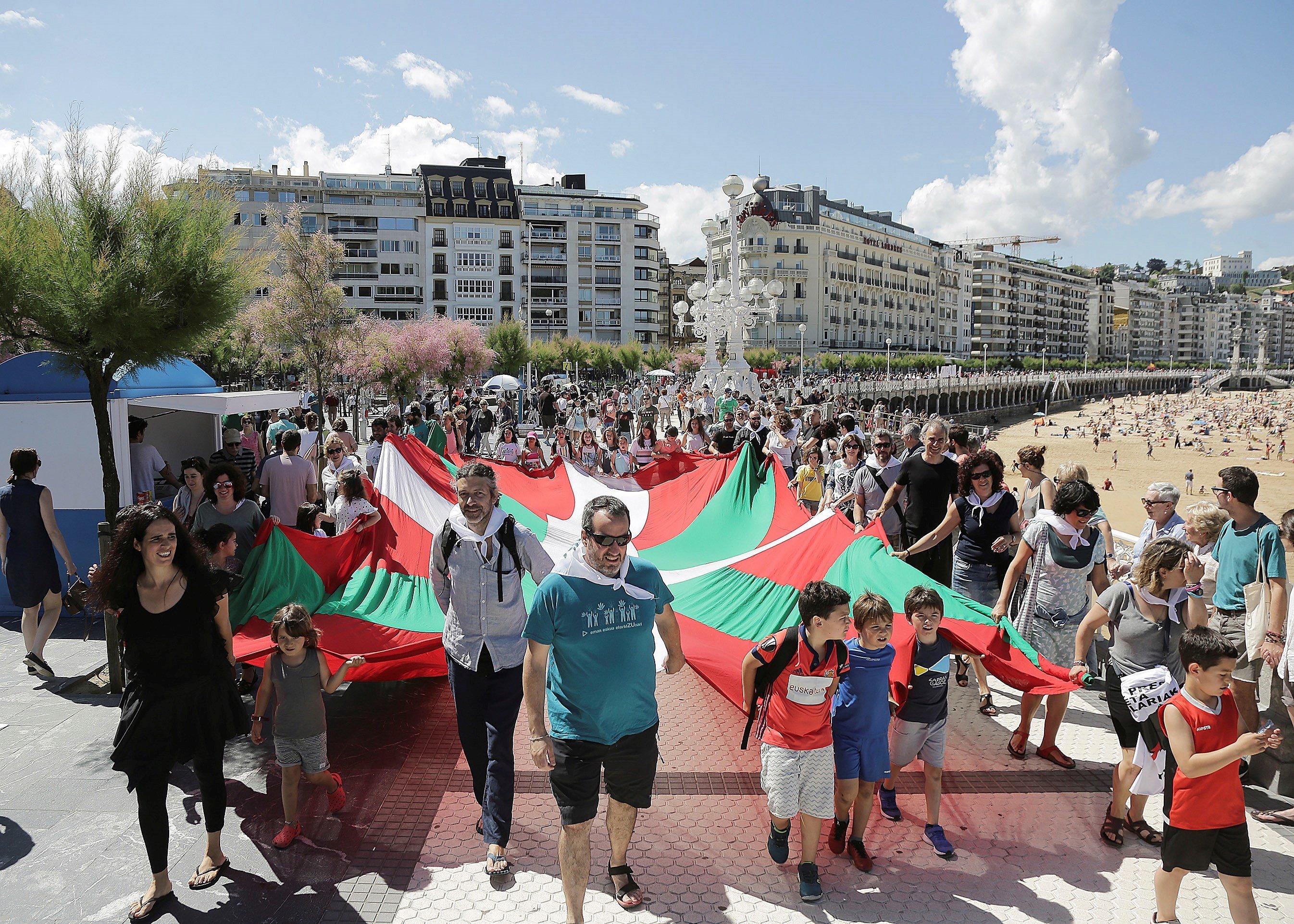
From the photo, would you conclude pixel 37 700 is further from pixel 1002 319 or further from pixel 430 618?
pixel 1002 319

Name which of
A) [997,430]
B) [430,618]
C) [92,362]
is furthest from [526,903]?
[997,430]

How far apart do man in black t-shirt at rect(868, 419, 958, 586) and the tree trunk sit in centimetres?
Answer: 635

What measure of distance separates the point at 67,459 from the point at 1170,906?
30.9ft

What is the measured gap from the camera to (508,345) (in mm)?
47688

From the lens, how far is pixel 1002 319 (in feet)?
445

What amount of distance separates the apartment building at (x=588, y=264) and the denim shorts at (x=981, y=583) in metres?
73.7

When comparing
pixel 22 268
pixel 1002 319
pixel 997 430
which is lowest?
pixel 997 430

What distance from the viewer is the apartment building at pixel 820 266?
92.4 m

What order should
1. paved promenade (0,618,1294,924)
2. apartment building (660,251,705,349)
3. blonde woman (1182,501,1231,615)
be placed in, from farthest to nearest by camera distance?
apartment building (660,251,705,349)
blonde woman (1182,501,1231,615)
paved promenade (0,618,1294,924)

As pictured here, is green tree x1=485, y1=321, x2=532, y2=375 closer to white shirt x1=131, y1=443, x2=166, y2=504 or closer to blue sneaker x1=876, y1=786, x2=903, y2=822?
white shirt x1=131, y1=443, x2=166, y2=504

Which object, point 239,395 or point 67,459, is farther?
point 239,395

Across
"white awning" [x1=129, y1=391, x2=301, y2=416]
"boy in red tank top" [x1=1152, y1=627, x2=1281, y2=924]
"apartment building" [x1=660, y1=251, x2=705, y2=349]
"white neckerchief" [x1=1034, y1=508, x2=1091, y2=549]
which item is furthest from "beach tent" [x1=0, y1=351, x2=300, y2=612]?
"apartment building" [x1=660, y1=251, x2=705, y2=349]

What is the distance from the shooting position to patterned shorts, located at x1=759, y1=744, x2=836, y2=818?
157 inches

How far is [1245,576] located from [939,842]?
8.23 ft
